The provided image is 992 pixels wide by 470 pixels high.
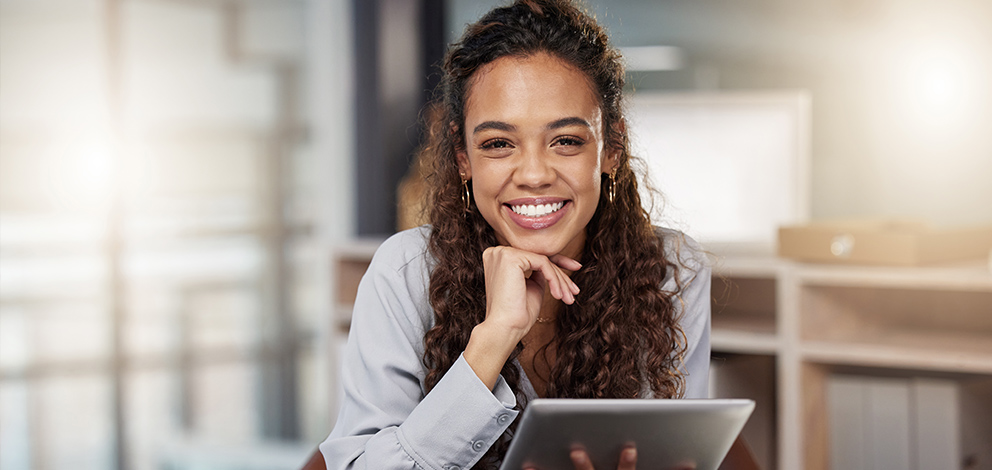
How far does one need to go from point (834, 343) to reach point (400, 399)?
1416 mm

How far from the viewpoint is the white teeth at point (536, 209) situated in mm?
1346

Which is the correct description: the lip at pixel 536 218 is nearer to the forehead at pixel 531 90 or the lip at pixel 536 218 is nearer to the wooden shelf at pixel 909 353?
the forehead at pixel 531 90

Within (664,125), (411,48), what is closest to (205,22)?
(411,48)

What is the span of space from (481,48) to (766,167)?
1526 millimetres

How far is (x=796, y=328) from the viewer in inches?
90.4

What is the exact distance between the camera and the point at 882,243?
2.18 metres

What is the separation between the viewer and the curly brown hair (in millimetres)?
1366

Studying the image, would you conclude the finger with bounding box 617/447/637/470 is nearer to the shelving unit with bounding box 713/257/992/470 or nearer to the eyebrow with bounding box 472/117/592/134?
the eyebrow with bounding box 472/117/592/134

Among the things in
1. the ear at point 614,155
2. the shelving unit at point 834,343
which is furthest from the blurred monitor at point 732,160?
the ear at point 614,155

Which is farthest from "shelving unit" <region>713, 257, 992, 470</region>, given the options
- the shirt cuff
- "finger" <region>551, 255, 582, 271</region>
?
the shirt cuff

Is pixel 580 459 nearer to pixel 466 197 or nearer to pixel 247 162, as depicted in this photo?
pixel 466 197

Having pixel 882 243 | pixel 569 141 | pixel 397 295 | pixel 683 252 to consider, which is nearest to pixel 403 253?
pixel 397 295

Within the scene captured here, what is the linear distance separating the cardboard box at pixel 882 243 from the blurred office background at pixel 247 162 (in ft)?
1.39

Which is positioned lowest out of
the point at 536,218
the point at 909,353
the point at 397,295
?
the point at 909,353
